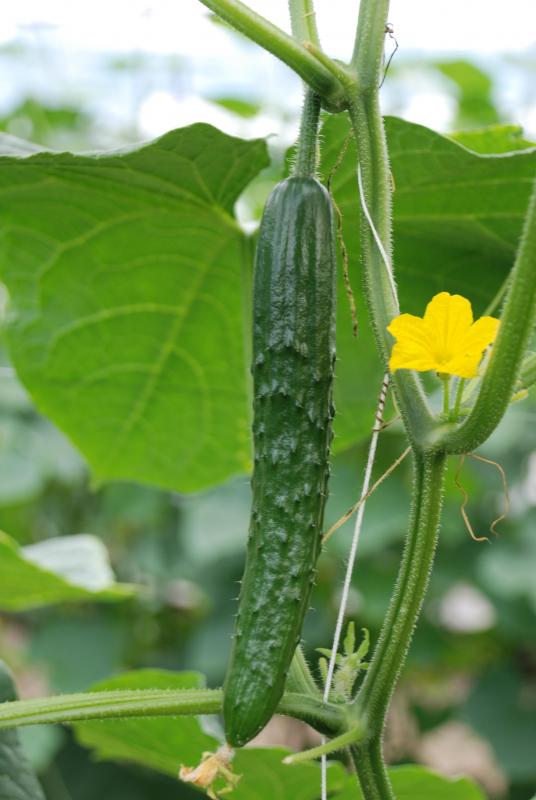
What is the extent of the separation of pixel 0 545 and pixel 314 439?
708 millimetres

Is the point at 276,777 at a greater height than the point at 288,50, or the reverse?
the point at 288,50

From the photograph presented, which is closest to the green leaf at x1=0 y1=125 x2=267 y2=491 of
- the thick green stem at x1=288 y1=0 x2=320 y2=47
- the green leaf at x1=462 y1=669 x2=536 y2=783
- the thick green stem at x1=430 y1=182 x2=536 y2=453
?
the thick green stem at x1=288 y1=0 x2=320 y2=47

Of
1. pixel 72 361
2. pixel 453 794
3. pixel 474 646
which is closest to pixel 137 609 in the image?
pixel 474 646

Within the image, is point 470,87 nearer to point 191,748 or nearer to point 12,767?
point 191,748

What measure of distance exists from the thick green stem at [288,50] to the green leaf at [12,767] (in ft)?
2.54

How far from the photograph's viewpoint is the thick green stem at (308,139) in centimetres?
100

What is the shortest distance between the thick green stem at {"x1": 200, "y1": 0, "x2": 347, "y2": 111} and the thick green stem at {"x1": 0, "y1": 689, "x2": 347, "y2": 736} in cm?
56

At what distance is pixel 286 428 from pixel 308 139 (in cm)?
27

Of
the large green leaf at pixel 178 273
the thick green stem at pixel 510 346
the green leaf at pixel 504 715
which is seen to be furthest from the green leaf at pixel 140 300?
the green leaf at pixel 504 715

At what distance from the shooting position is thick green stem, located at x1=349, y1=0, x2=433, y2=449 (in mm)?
985

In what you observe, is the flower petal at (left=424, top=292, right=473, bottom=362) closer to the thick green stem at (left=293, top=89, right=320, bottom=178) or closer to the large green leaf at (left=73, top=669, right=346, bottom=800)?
the thick green stem at (left=293, top=89, right=320, bottom=178)

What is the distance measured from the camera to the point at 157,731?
1.42m

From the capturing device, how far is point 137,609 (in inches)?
146

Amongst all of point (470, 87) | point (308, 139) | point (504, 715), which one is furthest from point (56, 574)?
point (470, 87)
